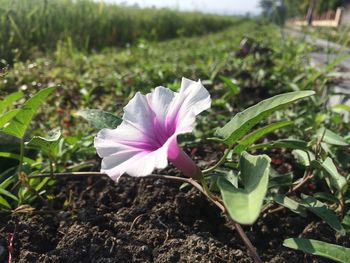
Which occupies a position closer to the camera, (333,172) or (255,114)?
(255,114)

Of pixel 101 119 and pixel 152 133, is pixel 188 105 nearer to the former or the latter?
pixel 152 133

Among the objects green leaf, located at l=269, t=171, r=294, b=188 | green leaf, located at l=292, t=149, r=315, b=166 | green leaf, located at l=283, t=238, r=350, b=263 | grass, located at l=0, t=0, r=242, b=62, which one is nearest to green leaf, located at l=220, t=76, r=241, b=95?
green leaf, located at l=292, t=149, r=315, b=166

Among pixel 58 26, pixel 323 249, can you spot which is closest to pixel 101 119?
pixel 323 249

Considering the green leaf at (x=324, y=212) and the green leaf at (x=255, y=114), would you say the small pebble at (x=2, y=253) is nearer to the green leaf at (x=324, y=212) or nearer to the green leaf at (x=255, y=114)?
the green leaf at (x=255, y=114)

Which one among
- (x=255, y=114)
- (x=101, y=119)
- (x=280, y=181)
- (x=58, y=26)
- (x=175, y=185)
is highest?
(x=255, y=114)

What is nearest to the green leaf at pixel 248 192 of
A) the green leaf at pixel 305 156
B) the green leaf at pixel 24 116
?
the green leaf at pixel 305 156

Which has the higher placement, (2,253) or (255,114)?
(255,114)
